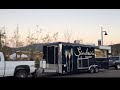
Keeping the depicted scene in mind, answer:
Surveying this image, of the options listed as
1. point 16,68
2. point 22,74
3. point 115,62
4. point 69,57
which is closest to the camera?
point 16,68

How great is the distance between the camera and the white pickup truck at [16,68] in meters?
15.8

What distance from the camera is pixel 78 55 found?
2122 cm

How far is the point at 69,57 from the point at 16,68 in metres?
5.36

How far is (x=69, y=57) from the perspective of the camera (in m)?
20.5

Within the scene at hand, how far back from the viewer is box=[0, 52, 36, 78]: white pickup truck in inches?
621

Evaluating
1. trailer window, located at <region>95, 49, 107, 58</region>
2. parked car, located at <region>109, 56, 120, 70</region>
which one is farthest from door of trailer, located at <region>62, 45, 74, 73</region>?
parked car, located at <region>109, 56, 120, 70</region>

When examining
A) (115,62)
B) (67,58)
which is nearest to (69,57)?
(67,58)

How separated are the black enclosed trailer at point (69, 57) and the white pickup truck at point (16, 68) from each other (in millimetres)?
2493

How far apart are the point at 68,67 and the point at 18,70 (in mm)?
4882

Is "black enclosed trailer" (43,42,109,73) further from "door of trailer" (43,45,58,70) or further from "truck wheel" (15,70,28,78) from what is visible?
"truck wheel" (15,70,28,78)

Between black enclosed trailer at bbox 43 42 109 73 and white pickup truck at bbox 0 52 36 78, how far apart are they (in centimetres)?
249

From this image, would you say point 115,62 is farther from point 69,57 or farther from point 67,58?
point 67,58
